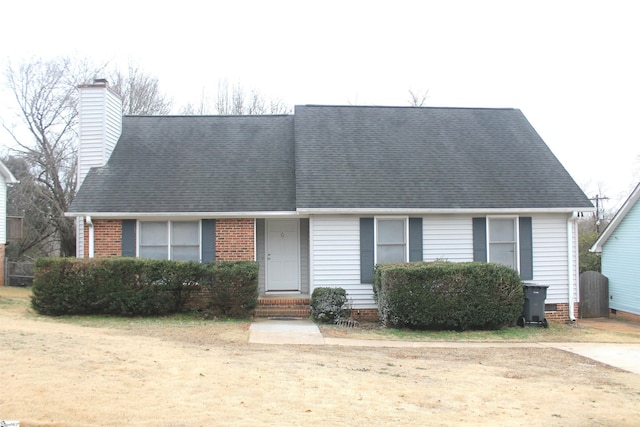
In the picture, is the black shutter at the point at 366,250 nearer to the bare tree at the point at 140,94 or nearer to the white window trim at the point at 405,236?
the white window trim at the point at 405,236

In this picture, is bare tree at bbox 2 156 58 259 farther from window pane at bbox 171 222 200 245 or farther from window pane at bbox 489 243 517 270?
window pane at bbox 489 243 517 270

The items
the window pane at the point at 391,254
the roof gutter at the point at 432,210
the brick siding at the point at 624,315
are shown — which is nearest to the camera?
the roof gutter at the point at 432,210

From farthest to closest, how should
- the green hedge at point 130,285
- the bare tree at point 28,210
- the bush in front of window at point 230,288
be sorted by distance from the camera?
the bare tree at point 28,210
the bush in front of window at point 230,288
the green hedge at point 130,285

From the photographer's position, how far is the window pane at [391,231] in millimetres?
15820

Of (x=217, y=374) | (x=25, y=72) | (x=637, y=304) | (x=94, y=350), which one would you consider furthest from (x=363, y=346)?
(x=25, y=72)

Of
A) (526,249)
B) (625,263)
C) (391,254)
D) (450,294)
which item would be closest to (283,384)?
(450,294)

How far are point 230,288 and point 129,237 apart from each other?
3611 mm

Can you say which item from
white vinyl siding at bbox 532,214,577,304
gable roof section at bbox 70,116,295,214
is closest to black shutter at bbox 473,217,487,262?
white vinyl siding at bbox 532,214,577,304

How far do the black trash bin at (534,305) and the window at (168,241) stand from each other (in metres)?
8.33

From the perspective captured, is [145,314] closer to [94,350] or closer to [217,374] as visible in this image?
[94,350]

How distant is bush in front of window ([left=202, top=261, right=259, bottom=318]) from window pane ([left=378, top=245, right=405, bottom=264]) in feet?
11.2

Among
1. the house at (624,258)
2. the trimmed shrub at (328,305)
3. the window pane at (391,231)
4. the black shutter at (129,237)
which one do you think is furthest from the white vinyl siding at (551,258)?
the black shutter at (129,237)

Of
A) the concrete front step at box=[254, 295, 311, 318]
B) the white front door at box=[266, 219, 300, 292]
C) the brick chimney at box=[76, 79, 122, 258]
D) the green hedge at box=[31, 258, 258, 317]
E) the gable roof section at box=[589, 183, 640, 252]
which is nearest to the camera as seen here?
the green hedge at box=[31, 258, 258, 317]

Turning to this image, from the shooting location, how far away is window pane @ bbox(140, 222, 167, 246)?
16016 millimetres
